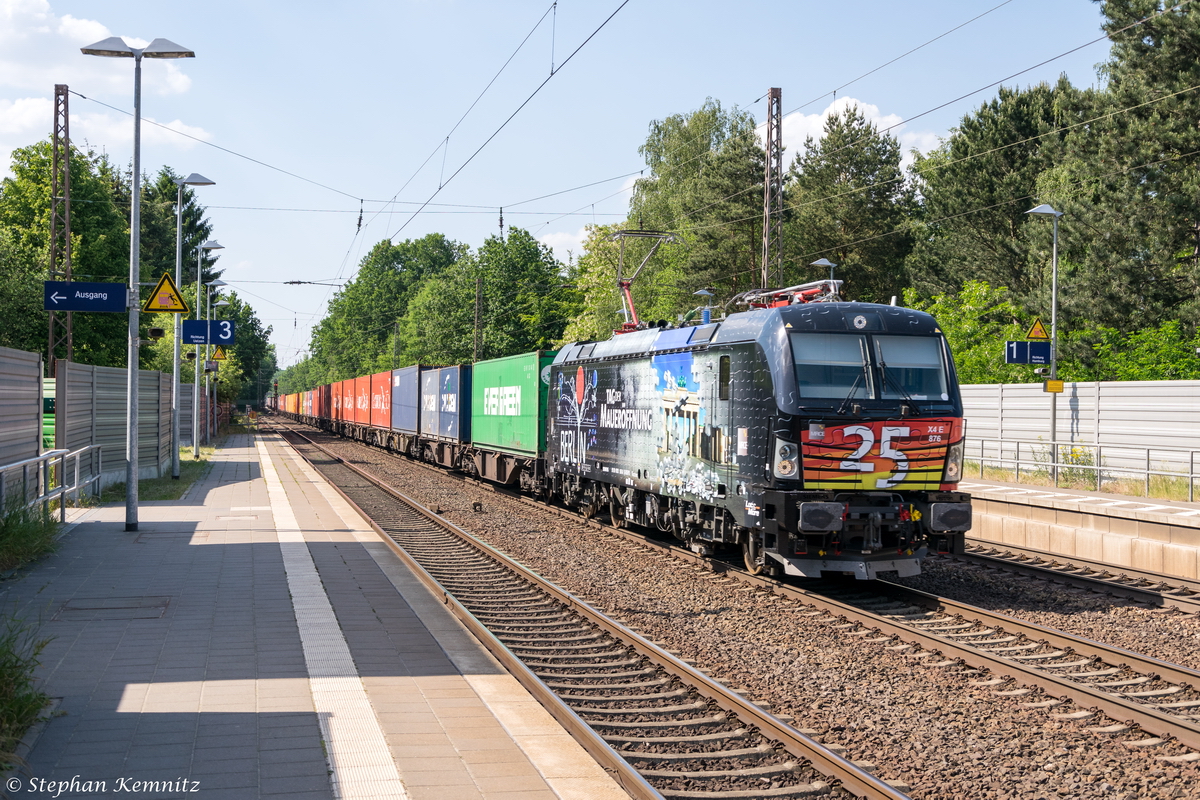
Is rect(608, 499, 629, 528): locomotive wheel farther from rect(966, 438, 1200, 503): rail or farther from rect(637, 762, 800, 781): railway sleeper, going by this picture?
rect(637, 762, 800, 781): railway sleeper

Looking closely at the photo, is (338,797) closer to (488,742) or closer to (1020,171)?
(488,742)

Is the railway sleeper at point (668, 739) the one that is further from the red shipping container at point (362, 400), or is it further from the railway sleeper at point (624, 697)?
the red shipping container at point (362, 400)

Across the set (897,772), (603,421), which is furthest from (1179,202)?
(897,772)

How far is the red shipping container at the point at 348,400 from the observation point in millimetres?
52938

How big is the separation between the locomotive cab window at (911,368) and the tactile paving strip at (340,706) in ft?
20.4

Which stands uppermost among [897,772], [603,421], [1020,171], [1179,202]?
[1020,171]

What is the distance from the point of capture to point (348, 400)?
54531 mm

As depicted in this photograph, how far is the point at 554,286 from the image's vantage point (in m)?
66.6

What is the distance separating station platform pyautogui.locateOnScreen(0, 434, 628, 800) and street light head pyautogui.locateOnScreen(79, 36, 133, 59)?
23.7ft

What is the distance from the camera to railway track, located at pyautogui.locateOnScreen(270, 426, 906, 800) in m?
5.62

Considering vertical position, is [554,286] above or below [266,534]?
Result: above

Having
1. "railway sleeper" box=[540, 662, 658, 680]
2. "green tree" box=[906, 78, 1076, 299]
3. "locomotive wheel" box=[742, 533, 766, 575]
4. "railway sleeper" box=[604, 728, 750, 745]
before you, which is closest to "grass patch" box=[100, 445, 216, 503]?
"locomotive wheel" box=[742, 533, 766, 575]

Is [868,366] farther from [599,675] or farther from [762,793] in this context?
[762,793]

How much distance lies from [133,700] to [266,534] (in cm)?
891
